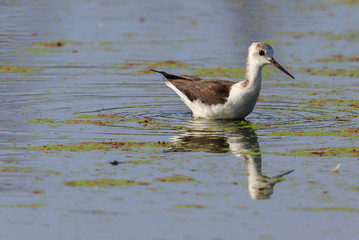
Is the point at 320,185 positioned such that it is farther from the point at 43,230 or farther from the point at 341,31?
the point at 341,31

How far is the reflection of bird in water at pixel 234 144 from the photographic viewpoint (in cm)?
938

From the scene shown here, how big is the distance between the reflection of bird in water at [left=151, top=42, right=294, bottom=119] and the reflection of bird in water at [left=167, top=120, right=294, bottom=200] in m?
0.19

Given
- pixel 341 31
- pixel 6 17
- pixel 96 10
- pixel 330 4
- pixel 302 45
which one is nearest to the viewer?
pixel 302 45

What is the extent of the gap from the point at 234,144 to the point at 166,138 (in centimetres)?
103

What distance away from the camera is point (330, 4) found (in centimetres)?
3089

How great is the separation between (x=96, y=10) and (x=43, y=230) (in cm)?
2088

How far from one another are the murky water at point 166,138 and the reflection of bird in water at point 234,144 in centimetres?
3

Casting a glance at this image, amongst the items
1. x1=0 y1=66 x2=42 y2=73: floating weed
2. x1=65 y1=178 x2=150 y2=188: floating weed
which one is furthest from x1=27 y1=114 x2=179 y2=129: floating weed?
x1=0 y1=66 x2=42 y2=73: floating weed

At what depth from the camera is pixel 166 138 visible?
11875 millimetres

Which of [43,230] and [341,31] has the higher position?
[341,31]

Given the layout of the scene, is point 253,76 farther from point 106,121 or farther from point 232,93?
point 106,121

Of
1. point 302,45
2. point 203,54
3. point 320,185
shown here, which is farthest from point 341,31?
point 320,185

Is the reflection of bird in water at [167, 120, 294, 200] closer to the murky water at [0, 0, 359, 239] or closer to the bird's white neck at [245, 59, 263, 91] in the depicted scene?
the murky water at [0, 0, 359, 239]

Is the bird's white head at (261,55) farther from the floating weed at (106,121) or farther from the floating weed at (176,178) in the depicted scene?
the floating weed at (176,178)
